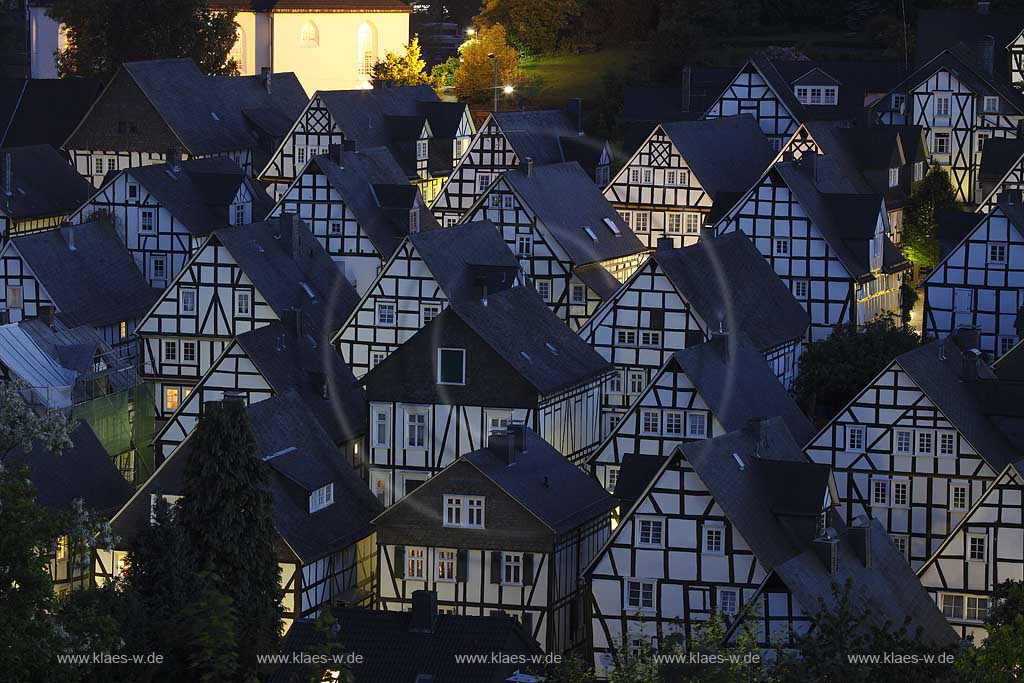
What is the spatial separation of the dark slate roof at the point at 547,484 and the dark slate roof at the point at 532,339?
13.4 ft

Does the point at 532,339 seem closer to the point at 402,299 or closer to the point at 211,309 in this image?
the point at 402,299

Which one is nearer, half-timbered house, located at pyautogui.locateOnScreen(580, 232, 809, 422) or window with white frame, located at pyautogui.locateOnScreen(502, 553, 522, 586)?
window with white frame, located at pyautogui.locateOnScreen(502, 553, 522, 586)

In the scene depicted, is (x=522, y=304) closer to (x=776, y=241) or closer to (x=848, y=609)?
(x=776, y=241)

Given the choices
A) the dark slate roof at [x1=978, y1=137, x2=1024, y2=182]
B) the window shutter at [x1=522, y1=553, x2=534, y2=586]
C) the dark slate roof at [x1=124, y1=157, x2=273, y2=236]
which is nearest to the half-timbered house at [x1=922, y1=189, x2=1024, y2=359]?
the dark slate roof at [x1=978, y1=137, x2=1024, y2=182]

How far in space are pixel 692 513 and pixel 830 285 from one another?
26634 mm

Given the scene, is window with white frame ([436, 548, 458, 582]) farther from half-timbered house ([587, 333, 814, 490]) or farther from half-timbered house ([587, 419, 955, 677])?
half-timbered house ([587, 333, 814, 490])

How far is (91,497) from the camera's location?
61531 millimetres

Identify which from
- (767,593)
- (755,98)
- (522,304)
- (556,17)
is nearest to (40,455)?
(522,304)

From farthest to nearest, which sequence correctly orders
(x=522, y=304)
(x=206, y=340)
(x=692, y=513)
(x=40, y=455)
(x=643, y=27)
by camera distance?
(x=643, y=27) < (x=206, y=340) < (x=522, y=304) < (x=40, y=455) < (x=692, y=513)

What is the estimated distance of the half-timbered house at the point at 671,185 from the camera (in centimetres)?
9094

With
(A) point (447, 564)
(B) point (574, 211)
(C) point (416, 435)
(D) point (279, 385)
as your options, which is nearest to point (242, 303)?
(D) point (279, 385)

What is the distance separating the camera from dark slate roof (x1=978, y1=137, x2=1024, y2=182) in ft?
306

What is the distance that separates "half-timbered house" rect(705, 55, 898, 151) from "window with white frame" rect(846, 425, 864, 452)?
3600cm

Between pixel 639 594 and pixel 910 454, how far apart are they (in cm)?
915
